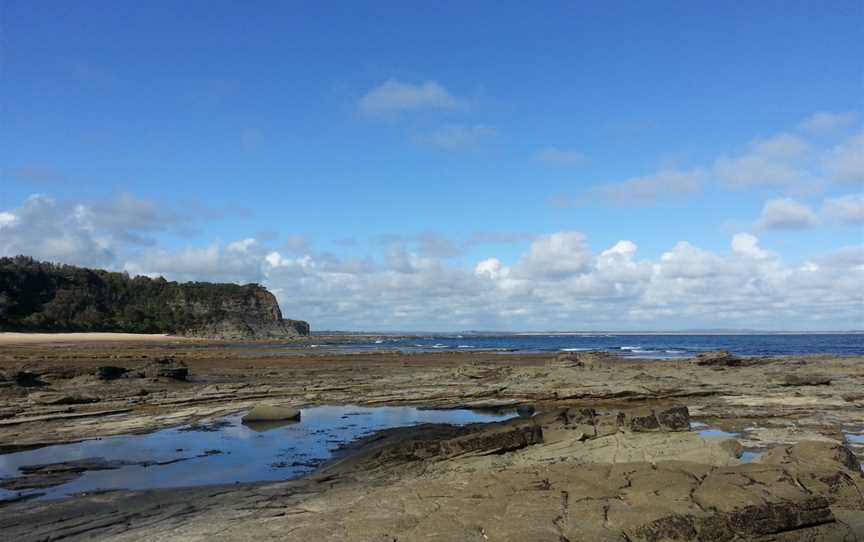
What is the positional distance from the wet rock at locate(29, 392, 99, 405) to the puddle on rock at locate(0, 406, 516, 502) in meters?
7.30

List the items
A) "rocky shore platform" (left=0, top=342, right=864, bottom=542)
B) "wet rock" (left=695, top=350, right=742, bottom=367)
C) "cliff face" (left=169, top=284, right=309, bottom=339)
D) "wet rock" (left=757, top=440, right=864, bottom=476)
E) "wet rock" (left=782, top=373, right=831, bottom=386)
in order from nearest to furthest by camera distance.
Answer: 1. "rocky shore platform" (left=0, top=342, right=864, bottom=542)
2. "wet rock" (left=757, top=440, right=864, bottom=476)
3. "wet rock" (left=782, top=373, right=831, bottom=386)
4. "wet rock" (left=695, top=350, right=742, bottom=367)
5. "cliff face" (left=169, top=284, right=309, bottom=339)

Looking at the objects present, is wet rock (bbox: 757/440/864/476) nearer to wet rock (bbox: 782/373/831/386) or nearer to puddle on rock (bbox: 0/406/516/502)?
puddle on rock (bbox: 0/406/516/502)

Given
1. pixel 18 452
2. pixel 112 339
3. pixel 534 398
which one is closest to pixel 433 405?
pixel 534 398

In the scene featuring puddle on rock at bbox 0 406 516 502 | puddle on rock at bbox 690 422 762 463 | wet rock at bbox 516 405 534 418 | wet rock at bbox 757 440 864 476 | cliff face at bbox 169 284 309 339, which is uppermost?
cliff face at bbox 169 284 309 339

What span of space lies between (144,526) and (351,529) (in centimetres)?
357

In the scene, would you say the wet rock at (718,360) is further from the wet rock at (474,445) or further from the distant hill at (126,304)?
the distant hill at (126,304)

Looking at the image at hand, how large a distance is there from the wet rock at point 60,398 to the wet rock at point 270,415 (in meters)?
7.95

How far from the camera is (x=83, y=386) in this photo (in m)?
27.6

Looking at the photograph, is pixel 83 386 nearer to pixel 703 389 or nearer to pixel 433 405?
pixel 433 405

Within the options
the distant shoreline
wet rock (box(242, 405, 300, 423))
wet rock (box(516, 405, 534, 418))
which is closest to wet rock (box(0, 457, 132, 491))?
wet rock (box(242, 405, 300, 423))

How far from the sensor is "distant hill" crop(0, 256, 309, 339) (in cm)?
10631

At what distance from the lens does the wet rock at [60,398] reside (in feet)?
74.7

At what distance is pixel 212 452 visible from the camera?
15289 millimetres

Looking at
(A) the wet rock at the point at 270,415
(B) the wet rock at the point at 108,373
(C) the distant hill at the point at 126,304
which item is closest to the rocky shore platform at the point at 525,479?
(A) the wet rock at the point at 270,415
